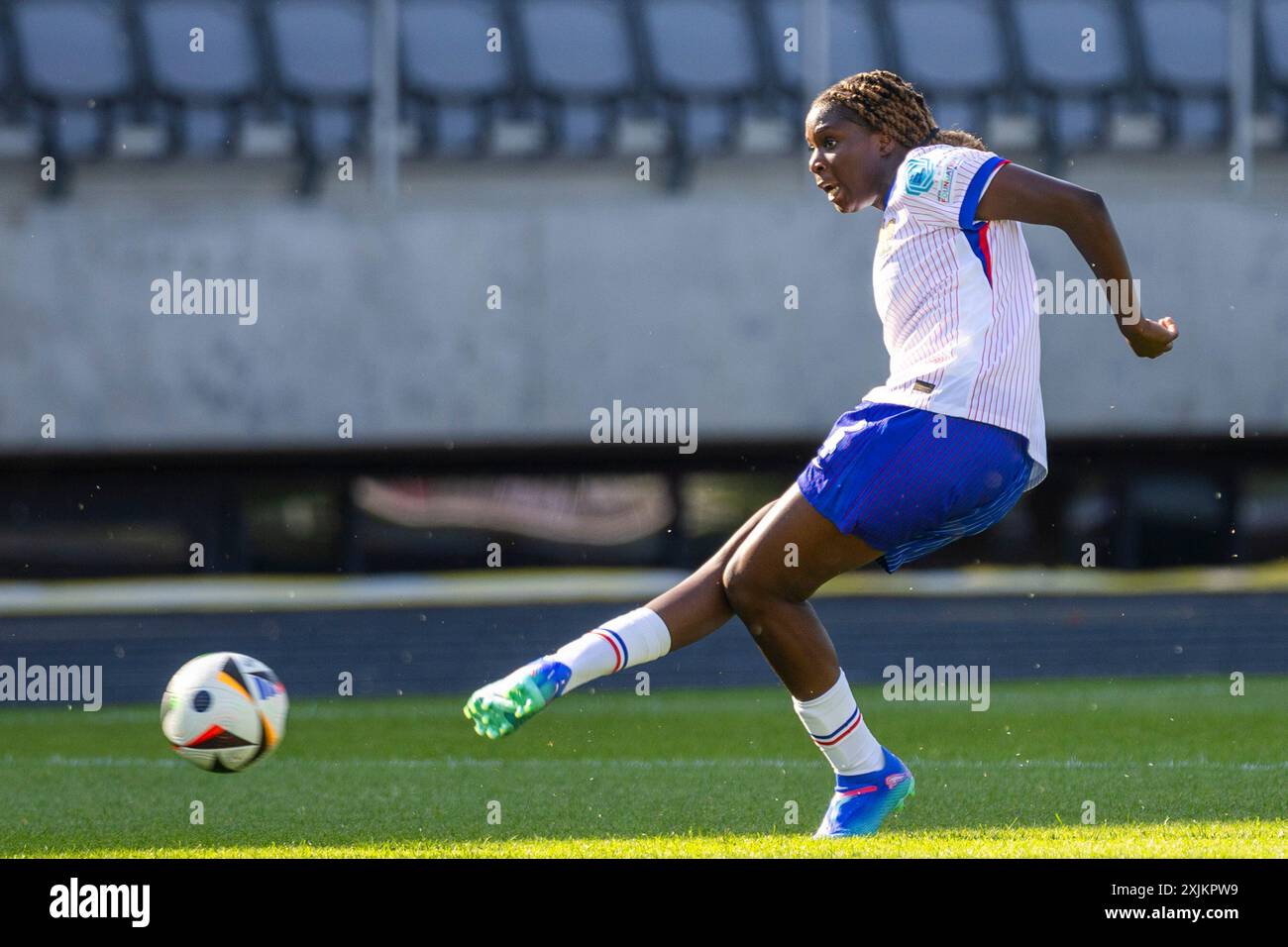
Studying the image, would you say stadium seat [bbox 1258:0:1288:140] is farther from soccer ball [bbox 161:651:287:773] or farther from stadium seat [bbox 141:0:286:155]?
soccer ball [bbox 161:651:287:773]

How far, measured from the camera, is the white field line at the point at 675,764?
6199 millimetres

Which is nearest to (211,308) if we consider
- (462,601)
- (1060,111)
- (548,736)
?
(462,601)

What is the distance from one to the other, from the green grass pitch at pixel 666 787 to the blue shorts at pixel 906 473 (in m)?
0.78

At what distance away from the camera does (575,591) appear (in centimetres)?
1364

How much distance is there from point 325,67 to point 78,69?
6.77ft

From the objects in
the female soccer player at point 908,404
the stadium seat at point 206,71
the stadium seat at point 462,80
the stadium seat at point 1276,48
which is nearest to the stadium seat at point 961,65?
the stadium seat at point 1276,48

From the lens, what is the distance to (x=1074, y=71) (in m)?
14.0

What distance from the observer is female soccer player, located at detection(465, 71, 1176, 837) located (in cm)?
386

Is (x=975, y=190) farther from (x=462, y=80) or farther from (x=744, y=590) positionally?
(x=462, y=80)

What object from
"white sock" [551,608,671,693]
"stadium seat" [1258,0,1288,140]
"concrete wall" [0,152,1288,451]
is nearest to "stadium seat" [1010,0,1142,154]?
"concrete wall" [0,152,1288,451]

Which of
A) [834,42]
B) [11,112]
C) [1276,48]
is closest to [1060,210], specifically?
[834,42]

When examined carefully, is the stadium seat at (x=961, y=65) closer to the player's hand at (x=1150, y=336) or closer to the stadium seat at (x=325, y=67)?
the stadium seat at (x=325, y=67)

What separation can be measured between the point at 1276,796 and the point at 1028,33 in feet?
33.1

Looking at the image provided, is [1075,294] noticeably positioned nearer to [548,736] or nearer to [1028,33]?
[1028,33]
